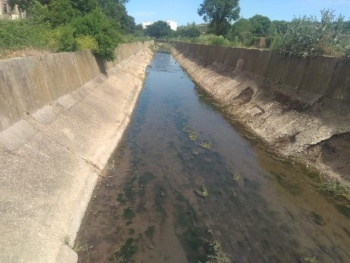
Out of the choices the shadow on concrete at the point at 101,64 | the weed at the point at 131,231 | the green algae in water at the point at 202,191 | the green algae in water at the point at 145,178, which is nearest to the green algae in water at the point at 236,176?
the green algae in water at the point at 202,191

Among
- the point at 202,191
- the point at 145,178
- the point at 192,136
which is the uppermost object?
the point at 202,191

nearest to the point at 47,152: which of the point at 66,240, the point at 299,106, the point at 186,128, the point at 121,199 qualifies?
the point at 121,199

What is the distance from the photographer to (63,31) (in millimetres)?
17594

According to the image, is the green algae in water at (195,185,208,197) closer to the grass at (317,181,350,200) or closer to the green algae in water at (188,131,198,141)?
the grass at (317,181,350,200)

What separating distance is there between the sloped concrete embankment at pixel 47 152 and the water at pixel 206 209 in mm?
587

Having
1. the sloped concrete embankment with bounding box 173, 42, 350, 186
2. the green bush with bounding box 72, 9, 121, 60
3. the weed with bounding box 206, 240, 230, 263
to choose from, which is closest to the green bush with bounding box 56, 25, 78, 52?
the green bush with bounding box 72, 9, 121, 60

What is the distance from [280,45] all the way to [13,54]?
13974mm

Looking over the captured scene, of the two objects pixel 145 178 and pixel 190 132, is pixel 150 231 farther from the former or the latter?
pixel 190 132

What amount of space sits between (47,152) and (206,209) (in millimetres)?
4651

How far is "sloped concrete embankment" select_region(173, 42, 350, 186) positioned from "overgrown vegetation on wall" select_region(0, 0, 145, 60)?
9.11 m

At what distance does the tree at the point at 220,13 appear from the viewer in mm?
70750

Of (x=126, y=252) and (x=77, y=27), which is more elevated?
(x=77, y=27)

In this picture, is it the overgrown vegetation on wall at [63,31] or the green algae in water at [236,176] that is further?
the overgrown vegetation on wall at [63,31]

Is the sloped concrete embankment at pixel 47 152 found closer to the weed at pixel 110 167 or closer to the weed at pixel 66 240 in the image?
the weed at pixel 66 240
